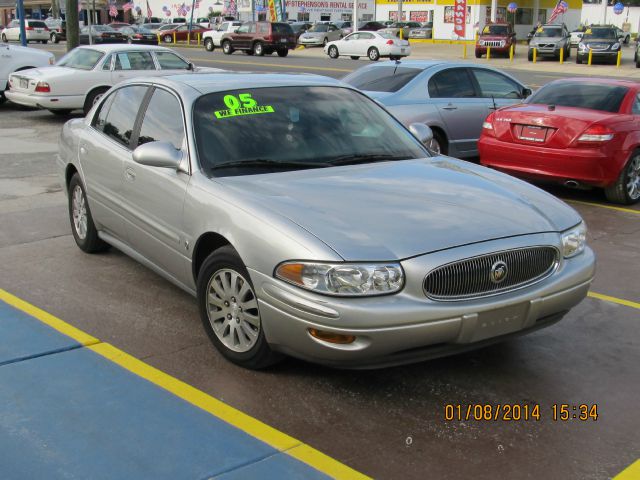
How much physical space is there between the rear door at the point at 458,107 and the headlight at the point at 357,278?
7.19m

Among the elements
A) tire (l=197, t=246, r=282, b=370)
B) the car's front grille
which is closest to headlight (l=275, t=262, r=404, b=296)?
the car's front grille

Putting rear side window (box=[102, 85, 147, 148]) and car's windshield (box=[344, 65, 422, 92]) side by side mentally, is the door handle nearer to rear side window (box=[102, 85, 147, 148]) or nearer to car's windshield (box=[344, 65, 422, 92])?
rear side window (box=[102, 85, 147, 148])

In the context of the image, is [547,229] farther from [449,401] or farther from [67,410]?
[67,410]

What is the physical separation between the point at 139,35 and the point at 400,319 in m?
52.9

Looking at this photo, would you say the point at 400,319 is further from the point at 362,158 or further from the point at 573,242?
the point at 362,158

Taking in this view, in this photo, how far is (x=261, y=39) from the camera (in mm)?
42781

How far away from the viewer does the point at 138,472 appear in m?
3.38

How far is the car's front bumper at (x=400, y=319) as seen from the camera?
372cm

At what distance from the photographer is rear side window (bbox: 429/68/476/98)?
10.8 meters

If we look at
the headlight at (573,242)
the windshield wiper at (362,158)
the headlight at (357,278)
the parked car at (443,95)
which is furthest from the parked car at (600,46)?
the headlight at (357,278)

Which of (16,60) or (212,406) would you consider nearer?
(212,406)

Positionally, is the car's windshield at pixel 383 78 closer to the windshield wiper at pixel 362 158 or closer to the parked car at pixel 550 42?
the windshield wiper at pixel 362 158

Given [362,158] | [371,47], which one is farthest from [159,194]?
[371,47]

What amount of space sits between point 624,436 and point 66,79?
45.9 feet
